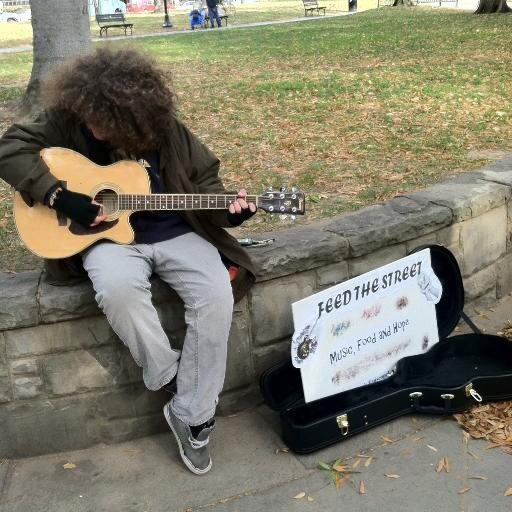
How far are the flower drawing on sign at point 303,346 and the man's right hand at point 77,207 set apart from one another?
0.99 metres

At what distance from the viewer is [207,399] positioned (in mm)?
2844

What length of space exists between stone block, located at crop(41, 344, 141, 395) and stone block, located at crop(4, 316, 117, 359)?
0.04 m

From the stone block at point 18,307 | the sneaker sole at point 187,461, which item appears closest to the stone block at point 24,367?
the stone block at point 18,307

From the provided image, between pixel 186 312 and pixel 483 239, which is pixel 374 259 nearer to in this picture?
pixel 483 239

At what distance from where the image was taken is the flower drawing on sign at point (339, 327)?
311 centimetres

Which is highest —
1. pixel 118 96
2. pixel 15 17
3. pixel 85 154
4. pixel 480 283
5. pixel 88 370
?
pixel 118 96

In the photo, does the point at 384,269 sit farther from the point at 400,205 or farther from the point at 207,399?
the point at 207,399

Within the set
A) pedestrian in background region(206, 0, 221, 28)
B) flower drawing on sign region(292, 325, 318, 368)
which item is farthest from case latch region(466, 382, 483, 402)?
pedestrian in background region(206, 0, 221, 28)

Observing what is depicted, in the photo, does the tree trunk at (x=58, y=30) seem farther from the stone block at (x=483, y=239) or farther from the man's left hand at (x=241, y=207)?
the man's left hand at (x=241, y=207)

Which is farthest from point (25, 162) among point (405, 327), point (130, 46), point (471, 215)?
point (471, 215)

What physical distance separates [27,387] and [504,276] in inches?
119

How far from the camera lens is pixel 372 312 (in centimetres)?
324

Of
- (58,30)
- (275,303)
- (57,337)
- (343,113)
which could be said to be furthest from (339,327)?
(58,30)

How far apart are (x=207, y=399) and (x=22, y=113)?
5.27 meters
